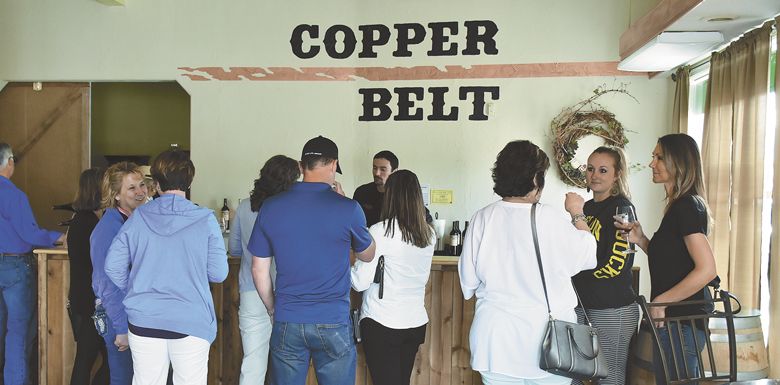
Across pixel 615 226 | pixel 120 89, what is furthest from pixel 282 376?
pixel 120 89

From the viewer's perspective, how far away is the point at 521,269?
2.24 m

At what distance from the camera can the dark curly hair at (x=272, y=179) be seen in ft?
10.4

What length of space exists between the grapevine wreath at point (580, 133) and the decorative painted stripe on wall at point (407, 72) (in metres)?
0.24

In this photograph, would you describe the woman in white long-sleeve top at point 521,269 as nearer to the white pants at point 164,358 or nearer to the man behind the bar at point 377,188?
the white pants at point 164,358

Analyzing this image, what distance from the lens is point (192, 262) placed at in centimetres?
258

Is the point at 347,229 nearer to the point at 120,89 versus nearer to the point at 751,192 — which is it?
the point at 751,192

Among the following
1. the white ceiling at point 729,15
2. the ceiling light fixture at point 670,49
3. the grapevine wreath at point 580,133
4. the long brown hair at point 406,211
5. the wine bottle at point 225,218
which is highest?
the white ceiling at point 729,15

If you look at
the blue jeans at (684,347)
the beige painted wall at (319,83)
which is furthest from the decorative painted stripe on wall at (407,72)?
the blue jeans at (684,347)

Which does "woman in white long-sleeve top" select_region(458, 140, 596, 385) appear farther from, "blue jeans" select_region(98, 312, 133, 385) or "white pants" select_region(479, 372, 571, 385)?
"blue jeans" select_region(98, 312, 133, 385)

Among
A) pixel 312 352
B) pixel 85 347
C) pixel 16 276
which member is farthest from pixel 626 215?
pixel 16 276

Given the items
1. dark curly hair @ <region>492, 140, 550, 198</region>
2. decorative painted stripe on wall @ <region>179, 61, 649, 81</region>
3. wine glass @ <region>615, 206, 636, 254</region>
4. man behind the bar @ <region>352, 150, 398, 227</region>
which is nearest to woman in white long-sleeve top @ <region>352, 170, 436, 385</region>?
dark curly hair @ <region>492, 140, 550, 198</region>

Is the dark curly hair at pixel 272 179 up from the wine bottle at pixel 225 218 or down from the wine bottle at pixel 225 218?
up

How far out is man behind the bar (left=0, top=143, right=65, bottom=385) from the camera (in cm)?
385

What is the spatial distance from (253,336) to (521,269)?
174 cm
